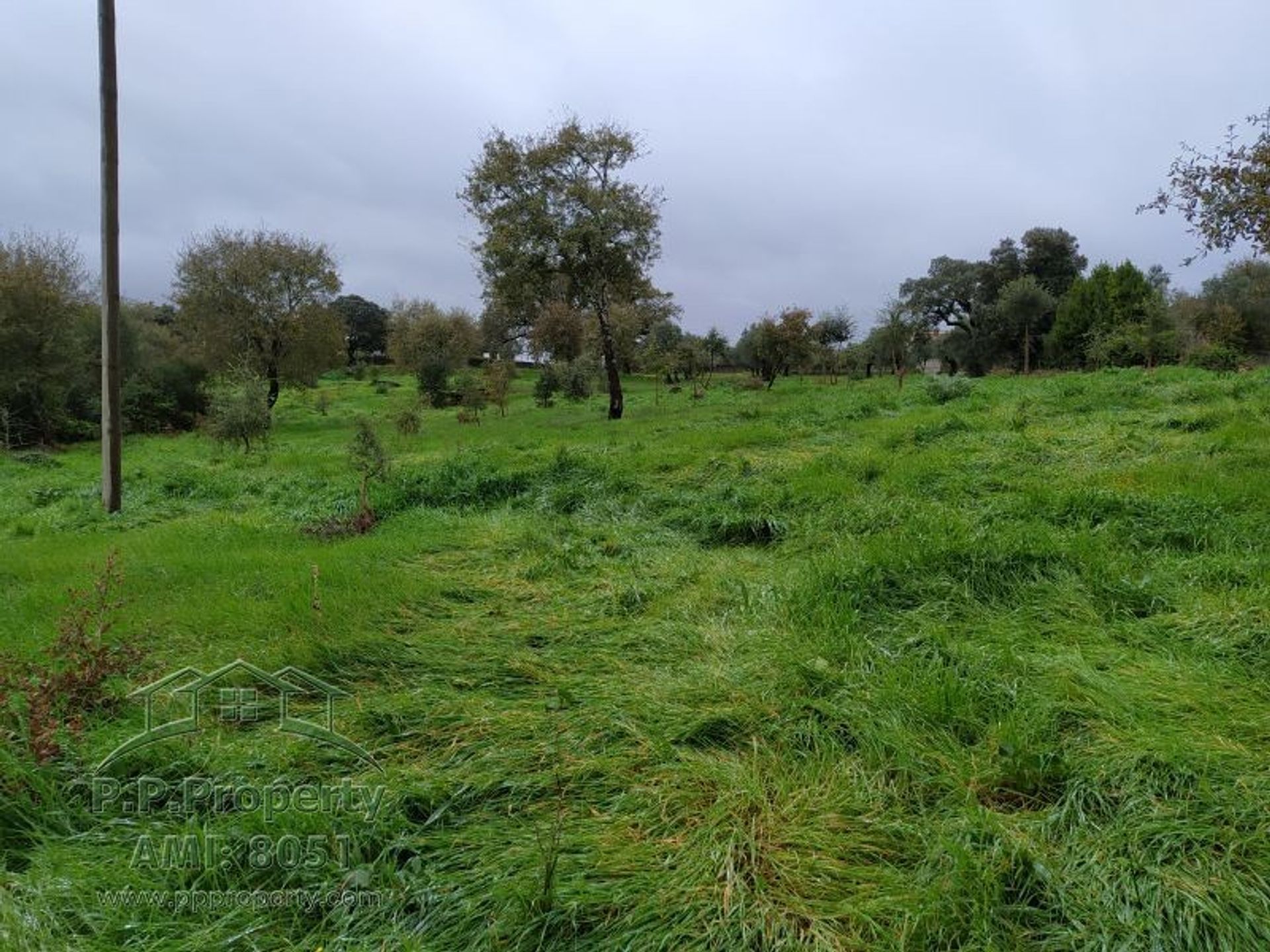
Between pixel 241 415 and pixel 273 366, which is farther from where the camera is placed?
pixel 273 366

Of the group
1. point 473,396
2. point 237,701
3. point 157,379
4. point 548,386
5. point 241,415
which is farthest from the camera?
point 157,379

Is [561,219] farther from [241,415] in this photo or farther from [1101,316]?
[1101,316]

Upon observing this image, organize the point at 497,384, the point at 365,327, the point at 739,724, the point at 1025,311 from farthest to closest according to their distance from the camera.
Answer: the point at 365,327 → the point at 1025,311 → the point at 497,384 → the point at 739,724

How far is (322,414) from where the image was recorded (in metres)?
28.7

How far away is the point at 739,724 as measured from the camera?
2936 mm

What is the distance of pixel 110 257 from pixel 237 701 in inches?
349

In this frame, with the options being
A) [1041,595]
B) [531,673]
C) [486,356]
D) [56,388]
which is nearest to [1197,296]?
[486,356]

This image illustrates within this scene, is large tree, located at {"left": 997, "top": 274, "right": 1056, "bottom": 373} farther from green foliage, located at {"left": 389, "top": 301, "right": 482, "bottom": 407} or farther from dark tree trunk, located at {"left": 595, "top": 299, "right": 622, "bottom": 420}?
green foliage, located at {"left": 389, "top": 301, "right": 482, "bottom": 407}

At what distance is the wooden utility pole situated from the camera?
8516 millimetres

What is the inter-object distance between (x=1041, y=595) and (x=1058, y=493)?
2.44m

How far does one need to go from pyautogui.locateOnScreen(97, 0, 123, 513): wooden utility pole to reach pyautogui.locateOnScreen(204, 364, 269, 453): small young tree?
6.58 meters

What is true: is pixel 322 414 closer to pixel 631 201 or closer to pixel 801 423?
pixel 631 201

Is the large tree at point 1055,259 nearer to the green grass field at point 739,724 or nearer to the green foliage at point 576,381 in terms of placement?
the green foliage at point 576,381

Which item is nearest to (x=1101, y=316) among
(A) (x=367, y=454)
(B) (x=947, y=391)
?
(B) (x=947, y=391)
